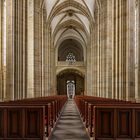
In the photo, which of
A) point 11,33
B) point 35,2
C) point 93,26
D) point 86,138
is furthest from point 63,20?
point 86,138

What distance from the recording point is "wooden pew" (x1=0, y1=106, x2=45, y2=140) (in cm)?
756

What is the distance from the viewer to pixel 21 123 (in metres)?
7.55

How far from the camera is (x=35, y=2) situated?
24.0 meters

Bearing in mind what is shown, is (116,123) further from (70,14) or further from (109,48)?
(70,14)

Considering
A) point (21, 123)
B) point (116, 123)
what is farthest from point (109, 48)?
point (21, 123)

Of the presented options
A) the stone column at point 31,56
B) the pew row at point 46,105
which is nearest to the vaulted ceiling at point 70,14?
the stone column at point 31,56

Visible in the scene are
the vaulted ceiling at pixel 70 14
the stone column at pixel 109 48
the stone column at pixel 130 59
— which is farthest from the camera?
the vaulted ceiling at pixel 70 14

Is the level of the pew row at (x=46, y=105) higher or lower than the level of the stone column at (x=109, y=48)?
lower

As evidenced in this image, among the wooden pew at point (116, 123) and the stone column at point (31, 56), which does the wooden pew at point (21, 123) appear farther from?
the stone column at point (31, 56)

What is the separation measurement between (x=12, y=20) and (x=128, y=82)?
23.9 ft

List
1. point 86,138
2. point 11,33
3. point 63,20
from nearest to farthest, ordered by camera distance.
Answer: point 86,138, point 11,33, point 63,20

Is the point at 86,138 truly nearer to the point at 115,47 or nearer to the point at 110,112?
the point at 110,112

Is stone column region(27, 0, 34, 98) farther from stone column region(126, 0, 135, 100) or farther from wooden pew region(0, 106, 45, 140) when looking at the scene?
wooden pew region(0, 106, 45, 140)

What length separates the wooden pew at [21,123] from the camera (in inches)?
298
